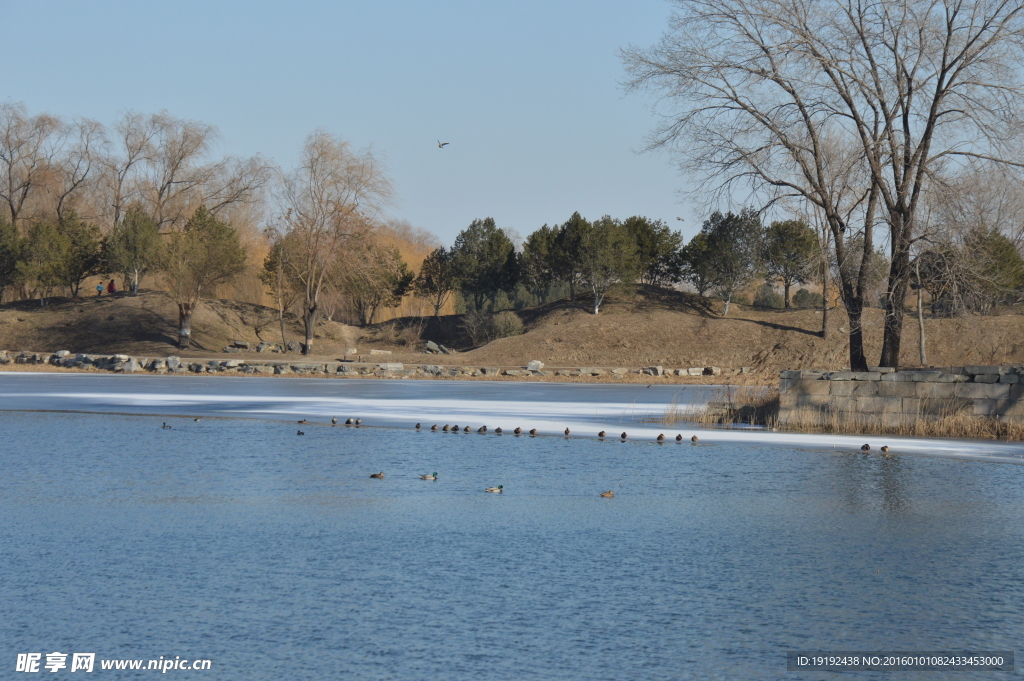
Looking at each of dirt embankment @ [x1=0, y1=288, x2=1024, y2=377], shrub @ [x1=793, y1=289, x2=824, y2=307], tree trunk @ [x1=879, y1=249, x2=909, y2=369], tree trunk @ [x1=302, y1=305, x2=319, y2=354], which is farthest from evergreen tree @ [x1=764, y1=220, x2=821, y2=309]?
tree trunk @ [x1=879, y1=249, x2=909, y2=369]

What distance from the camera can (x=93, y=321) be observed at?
49031 mm

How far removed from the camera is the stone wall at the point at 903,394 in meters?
15.0

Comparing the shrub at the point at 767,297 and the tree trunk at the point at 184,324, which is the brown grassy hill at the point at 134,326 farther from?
the shrub at the point at 767,297

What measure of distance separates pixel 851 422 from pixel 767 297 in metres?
45.2

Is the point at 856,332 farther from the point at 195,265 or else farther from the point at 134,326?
the point at 134,326

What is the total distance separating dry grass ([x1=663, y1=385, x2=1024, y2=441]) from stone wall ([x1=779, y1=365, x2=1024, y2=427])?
36 millimetres

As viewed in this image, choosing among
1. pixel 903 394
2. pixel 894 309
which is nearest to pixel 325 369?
pixel 894 309

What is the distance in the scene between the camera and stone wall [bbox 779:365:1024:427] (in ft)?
49.1

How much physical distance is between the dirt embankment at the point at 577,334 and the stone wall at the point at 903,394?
21.1 m

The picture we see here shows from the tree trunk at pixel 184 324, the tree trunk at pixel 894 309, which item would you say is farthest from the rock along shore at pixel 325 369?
the tree trunk at pixel 894 309

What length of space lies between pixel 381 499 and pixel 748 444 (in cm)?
681

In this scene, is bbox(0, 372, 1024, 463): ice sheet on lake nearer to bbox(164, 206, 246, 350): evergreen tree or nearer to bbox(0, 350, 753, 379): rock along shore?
bbox(0, 350, 753, 379): rock along shore

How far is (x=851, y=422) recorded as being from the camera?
15.7 m

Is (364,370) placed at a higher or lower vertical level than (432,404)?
higher
